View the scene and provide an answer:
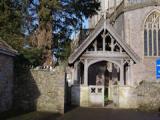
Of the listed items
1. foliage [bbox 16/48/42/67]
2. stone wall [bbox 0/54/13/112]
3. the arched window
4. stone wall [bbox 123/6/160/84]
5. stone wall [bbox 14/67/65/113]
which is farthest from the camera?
the arched window

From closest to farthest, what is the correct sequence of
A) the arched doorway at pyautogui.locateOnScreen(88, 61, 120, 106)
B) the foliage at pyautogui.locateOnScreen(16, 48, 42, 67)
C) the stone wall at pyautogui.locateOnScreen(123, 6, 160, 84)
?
the foliage at pyautogui.locateOnScreen(16, 48, 42, 67) → the arched doorway at pyautogui.locateOnScreen(88, 61, 120, 106) → the stone wall at pyautogui.locateOnScreen(123, 6, 160, 84)

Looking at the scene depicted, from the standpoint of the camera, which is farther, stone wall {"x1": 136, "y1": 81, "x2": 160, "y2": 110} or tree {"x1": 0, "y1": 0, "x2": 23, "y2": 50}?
tree {"x1": 0, "y1": 0, "x2": 23, "y2": 50}

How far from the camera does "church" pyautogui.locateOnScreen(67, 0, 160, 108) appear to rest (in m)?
24.8

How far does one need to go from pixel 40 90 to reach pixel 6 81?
2.17m

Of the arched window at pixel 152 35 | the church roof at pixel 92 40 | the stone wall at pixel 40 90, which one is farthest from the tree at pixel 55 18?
the stone wall at pixel 40 90

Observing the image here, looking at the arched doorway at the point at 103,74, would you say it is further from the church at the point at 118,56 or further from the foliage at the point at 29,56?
the foliage at the point at 29,56

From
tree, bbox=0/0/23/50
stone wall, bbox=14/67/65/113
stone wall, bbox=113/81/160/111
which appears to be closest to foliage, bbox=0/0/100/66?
tree, bbox=0/0/23/50

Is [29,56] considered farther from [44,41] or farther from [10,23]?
[10,23]

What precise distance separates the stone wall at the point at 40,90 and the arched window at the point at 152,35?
16444mm

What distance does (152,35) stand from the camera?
35062 mm

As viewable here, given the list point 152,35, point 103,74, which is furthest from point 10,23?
point 152,35

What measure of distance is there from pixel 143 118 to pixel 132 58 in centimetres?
729

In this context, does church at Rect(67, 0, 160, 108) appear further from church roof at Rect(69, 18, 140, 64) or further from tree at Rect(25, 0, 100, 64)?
tree at Rect(25, 0, 100, 64)

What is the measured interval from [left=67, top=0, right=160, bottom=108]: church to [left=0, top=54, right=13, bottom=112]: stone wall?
610 cm
